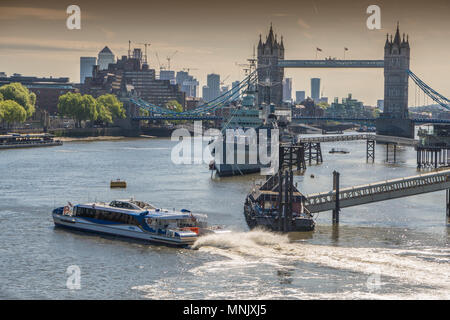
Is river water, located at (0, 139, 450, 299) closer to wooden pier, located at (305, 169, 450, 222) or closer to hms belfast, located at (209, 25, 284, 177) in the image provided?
wooden pier, located at (305, 169, 450, 222)

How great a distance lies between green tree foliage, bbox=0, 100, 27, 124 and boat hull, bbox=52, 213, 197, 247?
80.9 m

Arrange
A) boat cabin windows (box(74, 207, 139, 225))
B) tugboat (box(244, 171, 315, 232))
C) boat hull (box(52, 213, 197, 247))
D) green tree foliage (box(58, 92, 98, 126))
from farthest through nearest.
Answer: green tree foliage (box(58, 92, 98, 126))
tugboat (box(244, 171, 315, 232))
boat cabin windows (box(74, 207, 139, 225))
boat hull (box(52, 213, 197, 247))

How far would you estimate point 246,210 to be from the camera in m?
41.5

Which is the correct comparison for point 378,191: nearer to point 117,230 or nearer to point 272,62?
point 117,230

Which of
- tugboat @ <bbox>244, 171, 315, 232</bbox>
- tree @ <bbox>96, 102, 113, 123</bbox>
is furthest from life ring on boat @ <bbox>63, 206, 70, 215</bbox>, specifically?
tree @ <bbox>96, 102, 113, 123</bbox>

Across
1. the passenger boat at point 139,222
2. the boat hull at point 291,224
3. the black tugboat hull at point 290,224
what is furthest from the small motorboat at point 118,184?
the boat hull at point 291,224

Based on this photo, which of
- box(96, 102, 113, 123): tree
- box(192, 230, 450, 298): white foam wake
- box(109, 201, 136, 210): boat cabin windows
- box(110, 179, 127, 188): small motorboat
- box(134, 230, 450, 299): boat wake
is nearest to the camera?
box(134, 230, 450, 299): boat wake

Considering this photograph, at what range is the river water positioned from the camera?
91.8ft

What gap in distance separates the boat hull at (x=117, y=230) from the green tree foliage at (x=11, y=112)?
3184 inches

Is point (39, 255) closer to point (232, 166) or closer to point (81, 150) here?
point (232, 166)

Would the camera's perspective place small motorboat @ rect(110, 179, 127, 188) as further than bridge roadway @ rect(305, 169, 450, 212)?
Yes

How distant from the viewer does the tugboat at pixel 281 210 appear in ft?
124

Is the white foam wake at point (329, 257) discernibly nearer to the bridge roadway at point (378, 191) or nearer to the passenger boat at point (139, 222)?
the passenger boat at point (139, 222)

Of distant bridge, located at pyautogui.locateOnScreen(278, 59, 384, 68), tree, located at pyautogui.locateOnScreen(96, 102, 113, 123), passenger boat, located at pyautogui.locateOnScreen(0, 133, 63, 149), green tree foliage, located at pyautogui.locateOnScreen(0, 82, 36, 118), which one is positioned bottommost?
passenger boat, located at pyautogui.locateOnScreen(0, 133, 63, 149)
